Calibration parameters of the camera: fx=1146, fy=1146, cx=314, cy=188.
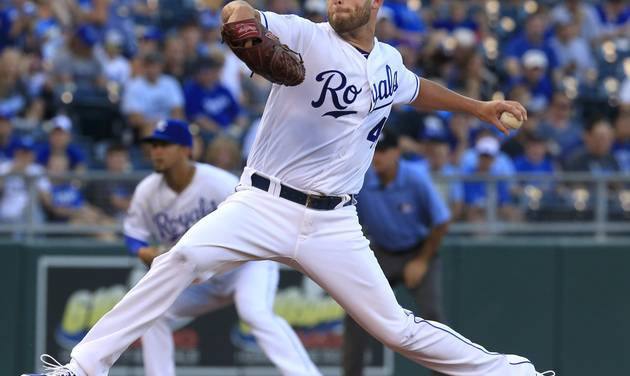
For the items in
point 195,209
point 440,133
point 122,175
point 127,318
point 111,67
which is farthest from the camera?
point 111,67

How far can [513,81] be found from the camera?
1362 cm

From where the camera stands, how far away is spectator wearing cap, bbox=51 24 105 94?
1154cm

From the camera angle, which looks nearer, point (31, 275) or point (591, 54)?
point (31, 275)

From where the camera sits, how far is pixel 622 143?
12.2m

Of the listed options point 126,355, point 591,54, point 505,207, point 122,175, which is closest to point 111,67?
point 122,175

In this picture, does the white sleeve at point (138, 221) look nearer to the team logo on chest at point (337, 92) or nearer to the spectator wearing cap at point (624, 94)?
the team logo on chest at point (337, 92)

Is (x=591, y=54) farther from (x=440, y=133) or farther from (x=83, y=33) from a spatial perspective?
(x=83, y=33)

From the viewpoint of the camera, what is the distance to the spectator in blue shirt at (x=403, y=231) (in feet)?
27.6

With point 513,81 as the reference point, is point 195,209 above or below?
below

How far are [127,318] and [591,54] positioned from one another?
11.0m

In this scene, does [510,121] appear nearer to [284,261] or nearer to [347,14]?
[347,14]

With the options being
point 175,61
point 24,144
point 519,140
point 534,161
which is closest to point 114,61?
point 175,61

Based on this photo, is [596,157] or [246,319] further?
[596,157]

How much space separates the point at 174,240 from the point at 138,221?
275 millimetres
